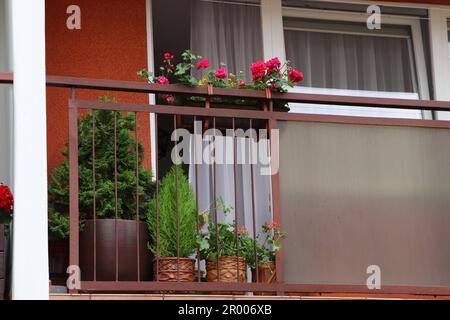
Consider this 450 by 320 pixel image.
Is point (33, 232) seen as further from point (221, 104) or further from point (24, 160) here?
point (221, 104)

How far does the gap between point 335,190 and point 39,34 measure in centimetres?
233

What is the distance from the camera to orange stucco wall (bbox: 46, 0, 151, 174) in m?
9.49

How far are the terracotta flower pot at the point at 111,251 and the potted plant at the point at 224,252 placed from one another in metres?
0.43

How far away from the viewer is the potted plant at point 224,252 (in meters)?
7.86

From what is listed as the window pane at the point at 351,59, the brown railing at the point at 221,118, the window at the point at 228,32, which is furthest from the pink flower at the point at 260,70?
the window pane at the point at 351,59

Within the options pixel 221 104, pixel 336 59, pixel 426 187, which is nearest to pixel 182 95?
pixel 221 104

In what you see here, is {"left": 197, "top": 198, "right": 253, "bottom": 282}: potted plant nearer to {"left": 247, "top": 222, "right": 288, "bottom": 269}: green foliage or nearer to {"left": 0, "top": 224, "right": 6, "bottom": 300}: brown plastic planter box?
{"left": 247, "top": 222, "right": 288, "bottom": 269}: green foliage

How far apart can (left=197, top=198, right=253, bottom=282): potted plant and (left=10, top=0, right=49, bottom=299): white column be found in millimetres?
1453

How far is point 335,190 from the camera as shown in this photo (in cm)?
811

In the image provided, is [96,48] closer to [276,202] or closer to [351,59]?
[351,59]

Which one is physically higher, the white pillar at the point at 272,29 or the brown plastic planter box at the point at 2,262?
the white pillar at the point at 272,29

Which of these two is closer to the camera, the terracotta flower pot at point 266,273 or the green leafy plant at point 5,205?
the green leafy plant at point 5,205

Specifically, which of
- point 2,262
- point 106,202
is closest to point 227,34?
point 106,202

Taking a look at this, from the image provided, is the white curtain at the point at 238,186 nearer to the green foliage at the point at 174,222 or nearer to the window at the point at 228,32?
the green foliage at the point at 174,222
